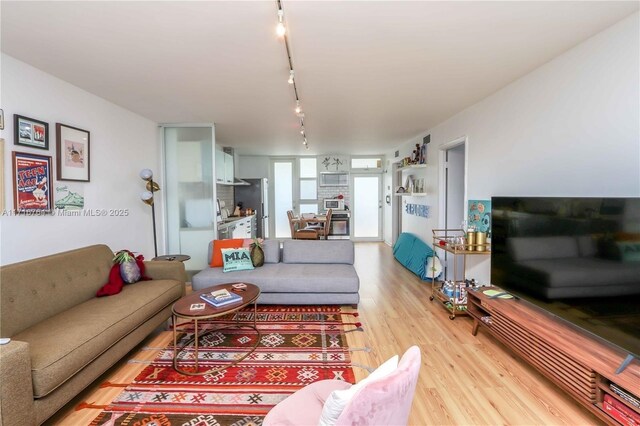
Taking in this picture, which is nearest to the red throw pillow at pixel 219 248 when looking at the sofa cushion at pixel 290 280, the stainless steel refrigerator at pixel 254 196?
the sofa cushion at pixel 290 280

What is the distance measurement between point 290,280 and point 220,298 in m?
0.99

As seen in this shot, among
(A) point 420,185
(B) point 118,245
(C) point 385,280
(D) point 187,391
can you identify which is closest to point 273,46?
(D) point 187,391

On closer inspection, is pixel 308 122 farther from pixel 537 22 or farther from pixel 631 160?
pixel 631 160

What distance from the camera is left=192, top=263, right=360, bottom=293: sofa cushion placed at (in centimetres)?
340

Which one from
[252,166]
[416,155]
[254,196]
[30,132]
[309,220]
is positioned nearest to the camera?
[30,132]

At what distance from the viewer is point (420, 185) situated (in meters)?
5.42

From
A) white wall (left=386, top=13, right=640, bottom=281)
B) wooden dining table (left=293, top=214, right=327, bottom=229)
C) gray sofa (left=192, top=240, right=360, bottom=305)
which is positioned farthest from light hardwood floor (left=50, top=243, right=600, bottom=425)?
wooden dining table (left=293, top=214, right=327, bottom=229)

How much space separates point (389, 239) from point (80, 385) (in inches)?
263

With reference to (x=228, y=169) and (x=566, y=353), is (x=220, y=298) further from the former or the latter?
(x=228, y=169)

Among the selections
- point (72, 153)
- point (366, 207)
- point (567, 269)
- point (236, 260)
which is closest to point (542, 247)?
point (567, 269)

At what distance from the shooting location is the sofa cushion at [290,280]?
11.1ft

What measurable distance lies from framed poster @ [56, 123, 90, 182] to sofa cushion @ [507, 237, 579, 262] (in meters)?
4.14

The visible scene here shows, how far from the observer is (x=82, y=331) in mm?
1919

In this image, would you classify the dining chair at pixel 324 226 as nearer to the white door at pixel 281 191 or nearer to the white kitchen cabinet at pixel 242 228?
the white door at pixel 281 191
